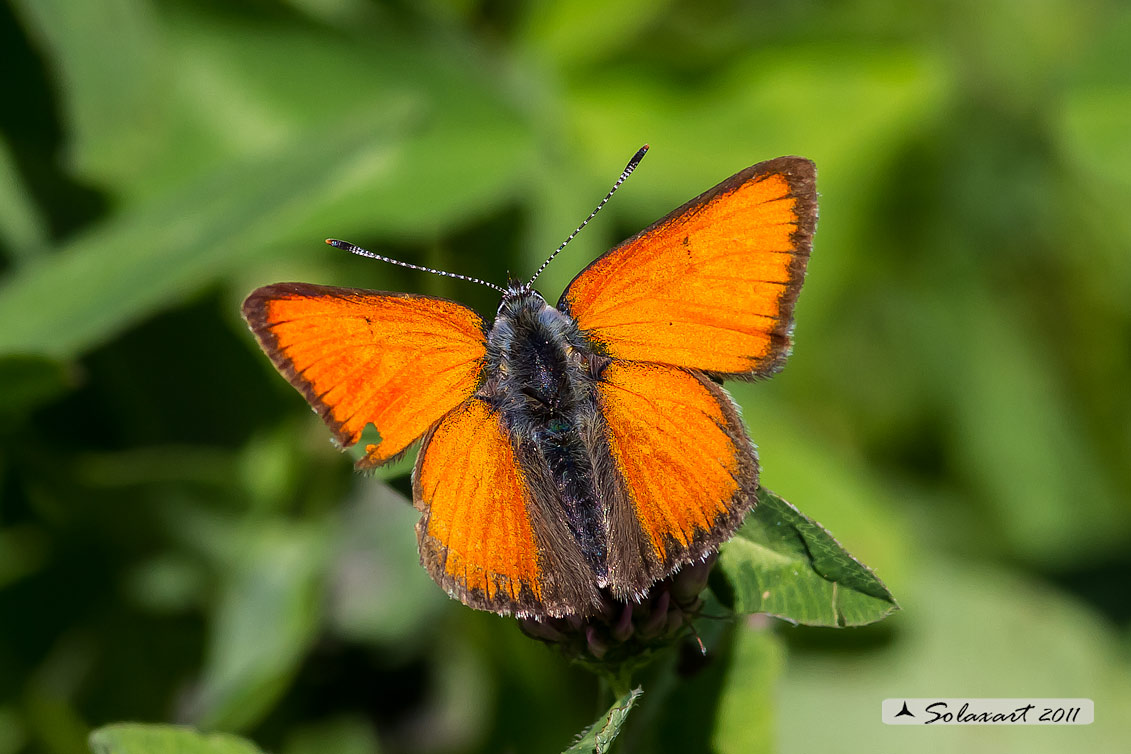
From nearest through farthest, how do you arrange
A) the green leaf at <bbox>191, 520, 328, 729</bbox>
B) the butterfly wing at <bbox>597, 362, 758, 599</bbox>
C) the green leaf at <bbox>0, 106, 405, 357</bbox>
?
1. the butterfly wing at <bbox>597, 362, 758, 599</bbox>
2. the green leaf at <bbox>0, 106, 405, 357</bbox>
3. the green leaf at <bbox>191, 520, 328, 729</bbox>

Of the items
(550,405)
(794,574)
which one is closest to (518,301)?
(550,405)

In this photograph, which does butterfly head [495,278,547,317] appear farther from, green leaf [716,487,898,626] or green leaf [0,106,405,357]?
green leaf [0,106,405,357]

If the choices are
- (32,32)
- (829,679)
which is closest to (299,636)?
(829,679)

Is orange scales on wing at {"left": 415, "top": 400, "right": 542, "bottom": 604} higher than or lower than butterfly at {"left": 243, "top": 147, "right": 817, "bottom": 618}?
lower

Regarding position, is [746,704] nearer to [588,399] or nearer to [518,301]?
[588,399]

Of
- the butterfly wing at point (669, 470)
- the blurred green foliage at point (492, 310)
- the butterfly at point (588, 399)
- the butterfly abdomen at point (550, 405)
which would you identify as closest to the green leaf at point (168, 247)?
the blurred green foliage at point (492, 310)

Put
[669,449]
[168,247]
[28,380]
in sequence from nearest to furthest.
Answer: [669,449]
[28,380]
[168,247]

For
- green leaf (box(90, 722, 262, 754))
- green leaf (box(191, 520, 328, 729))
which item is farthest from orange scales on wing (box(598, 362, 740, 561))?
green leaf (box(191, 520, 328, 729))
